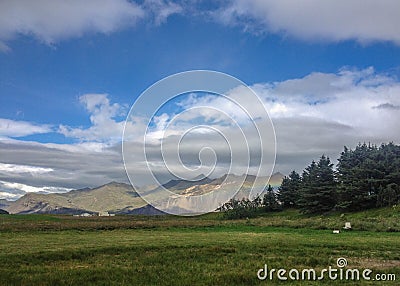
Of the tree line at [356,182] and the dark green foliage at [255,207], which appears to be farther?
the dark green foliage at [255,207]

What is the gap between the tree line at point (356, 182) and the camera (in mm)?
69625

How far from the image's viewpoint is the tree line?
69625 millimetres

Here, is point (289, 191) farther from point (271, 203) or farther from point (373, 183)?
point (373, 183)

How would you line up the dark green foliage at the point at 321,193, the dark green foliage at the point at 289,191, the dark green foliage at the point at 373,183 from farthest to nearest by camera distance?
1. the dark green foliage at the point at 289,191
2. the dark green foliage at the point at 321,193
3. the dark green foliage at the point at 373,183

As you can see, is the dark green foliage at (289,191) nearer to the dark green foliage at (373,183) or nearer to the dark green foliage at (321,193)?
the dark green foliage at (321,193)

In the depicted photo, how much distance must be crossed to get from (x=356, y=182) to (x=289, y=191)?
3350 centimetres

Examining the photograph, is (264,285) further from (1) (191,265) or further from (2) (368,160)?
(2) (368,160)

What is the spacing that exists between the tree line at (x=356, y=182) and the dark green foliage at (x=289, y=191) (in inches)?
472

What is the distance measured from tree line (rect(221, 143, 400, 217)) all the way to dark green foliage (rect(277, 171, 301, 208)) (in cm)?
1198

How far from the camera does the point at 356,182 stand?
72.0 metres

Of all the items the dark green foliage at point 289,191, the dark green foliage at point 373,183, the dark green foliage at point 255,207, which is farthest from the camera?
the dark green foliage at point 289,191

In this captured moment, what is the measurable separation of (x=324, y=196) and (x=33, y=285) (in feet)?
241

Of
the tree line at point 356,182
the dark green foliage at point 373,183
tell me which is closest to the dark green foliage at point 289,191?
the tree line at point 356,182

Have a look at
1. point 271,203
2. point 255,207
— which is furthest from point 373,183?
point 255,207
